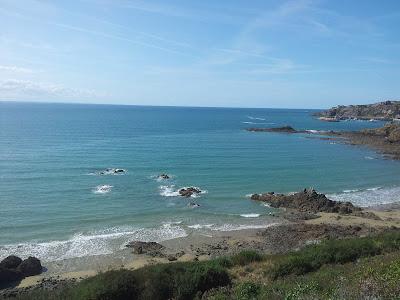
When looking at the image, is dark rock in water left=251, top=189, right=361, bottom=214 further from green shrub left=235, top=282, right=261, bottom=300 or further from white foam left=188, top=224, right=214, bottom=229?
green shrub left=235, top=282, right=261, bottom=300

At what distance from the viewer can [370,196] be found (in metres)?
45.6

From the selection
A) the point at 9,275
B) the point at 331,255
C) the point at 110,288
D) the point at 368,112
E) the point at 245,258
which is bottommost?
the point at 9,275

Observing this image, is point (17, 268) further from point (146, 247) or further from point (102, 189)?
point (102, 189)

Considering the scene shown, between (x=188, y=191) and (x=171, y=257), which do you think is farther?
(x=188, y=191)

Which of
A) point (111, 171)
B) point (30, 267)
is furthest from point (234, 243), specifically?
point (111, 171)

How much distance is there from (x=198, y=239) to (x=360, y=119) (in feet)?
530

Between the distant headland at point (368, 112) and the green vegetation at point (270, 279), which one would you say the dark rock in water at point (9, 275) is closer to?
the green vegetation at point (270, 279)

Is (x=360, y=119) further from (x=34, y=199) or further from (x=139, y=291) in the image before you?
(x=139, y=291)

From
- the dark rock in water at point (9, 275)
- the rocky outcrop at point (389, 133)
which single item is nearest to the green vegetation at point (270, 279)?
the dark rock in water at point (9, 275)

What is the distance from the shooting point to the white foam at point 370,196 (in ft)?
142

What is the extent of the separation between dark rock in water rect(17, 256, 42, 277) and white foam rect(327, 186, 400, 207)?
30053 millimetres

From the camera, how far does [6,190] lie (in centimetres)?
4362

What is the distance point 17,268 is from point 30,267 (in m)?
0.76

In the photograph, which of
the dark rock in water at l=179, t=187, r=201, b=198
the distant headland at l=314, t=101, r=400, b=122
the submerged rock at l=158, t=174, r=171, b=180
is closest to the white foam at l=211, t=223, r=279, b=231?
the dark rock in water at l=179, t=187, r=201, b=198
